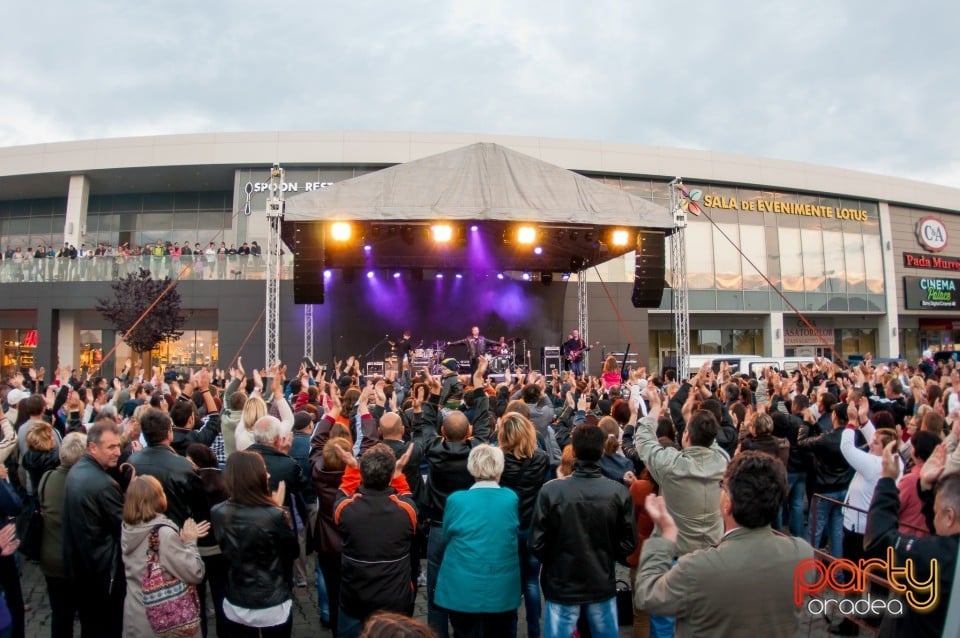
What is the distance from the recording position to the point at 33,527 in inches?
157

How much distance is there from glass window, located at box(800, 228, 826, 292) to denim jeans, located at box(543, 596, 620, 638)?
27342mm

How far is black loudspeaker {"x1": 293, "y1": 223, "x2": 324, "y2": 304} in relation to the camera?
12.5 metres

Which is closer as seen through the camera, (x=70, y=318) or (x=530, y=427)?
(x=530, y=427)

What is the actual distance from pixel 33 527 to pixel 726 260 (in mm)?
25654

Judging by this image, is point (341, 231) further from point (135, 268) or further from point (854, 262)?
point (854, 262)

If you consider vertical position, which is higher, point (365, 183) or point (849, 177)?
point (849, 177)

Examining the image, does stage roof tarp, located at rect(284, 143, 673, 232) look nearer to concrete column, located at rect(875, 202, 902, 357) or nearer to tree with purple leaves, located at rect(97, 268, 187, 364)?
tree with purple leaves, located at rect(97, 268, 187, 364)

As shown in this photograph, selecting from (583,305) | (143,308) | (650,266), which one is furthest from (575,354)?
(143,308)

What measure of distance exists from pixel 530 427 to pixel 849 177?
30.1 metres

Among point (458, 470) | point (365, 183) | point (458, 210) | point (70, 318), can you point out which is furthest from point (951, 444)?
point (70, 318)

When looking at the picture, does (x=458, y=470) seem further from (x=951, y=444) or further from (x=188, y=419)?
(x=951, y=444)

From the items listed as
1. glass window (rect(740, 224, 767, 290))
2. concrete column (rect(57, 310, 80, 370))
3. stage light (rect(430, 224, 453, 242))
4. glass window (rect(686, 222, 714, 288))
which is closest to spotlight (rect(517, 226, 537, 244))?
stage light (rect(430, 224, 453, 242))

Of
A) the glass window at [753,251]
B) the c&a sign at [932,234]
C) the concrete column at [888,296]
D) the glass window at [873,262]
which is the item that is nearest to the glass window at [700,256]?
the glass window at [753,251]

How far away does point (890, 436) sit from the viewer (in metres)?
3.69
